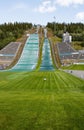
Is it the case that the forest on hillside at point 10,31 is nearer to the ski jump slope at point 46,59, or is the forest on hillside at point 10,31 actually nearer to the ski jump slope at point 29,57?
the ski jump slope at point 29,57

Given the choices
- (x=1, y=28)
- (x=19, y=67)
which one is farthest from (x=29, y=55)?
(x=1, y=28)

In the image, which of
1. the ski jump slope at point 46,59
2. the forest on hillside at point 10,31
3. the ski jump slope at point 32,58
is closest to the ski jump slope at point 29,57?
the ski jump slope at point 32,58

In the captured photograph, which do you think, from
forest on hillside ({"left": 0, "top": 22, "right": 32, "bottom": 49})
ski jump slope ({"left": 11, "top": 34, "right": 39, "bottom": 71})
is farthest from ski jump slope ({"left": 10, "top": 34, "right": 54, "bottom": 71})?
forest on hillside ({"left": 0, "top": 22, "right": 32, "bottom": 49})

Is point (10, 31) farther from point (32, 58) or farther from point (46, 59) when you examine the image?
point (46, 59)

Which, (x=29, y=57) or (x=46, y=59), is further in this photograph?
(x=29, y=57)

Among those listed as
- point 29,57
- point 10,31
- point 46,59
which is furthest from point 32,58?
point 10,31

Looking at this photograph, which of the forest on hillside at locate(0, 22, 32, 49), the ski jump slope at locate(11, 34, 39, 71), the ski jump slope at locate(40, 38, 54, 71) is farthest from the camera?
the forest on hillside at locate(0, 22, 32, 49)

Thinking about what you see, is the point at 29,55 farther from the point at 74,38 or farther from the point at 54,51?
the point at 74,38

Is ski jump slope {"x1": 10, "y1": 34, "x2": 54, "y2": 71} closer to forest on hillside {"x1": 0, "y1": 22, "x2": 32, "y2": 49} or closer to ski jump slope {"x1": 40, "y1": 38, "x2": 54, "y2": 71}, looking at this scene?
ski jump slope {"x1": 40, "y1": 38, "x2": 54, "y2": 71}
